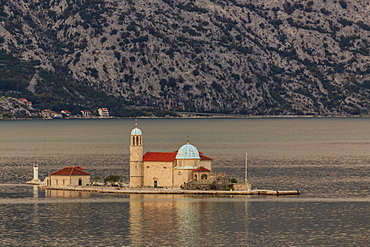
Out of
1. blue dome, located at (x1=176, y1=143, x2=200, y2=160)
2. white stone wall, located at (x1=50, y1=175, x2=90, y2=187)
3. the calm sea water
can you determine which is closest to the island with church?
blue dome, located at (x1=176, y1=143, x2=200, y2=160)

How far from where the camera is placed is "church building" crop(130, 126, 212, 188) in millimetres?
111875

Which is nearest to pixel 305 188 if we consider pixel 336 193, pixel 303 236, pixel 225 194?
pixel 336 193

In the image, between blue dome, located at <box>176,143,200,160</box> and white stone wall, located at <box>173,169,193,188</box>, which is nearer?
blue dome, located at <box>176,143,200,160</box>

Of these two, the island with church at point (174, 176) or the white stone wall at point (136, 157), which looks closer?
the island with church at point (174, 176)

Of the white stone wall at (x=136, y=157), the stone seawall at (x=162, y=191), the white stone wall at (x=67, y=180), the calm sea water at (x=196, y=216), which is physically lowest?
the calm sea water at (x=196, y=216)

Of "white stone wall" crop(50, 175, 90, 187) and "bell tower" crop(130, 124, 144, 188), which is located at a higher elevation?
"bell tower" crop(130, 124, 144, 188)

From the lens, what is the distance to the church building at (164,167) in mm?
111875

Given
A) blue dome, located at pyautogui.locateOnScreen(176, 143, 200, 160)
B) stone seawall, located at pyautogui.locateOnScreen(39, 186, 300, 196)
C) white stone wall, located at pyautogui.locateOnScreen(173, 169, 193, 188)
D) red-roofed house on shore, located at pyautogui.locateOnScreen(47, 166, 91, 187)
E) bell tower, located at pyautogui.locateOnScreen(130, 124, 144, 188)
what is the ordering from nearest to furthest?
stone seawall, located at pyautogui.locateOnScreen(39, 186, 300, 196) → blue dome, located at pyautogui.locateOnScreen(176, 143, 200, 160) → white stone wall, located at pyautogui.locateOnScreen(173, 169, 193, 188) → bell tower, located at pyautogui.locateOnScreen(130, 124, 144, 188) → red-roofed house on shore, located at pyautogui.locateOnScreen(47, 166, 91, 187)

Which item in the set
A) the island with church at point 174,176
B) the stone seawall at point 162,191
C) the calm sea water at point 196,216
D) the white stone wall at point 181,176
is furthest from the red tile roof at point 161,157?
the calm sea water at point 196,216

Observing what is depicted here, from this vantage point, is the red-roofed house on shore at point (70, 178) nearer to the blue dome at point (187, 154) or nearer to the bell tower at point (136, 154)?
the bell tower at point (136, 154)

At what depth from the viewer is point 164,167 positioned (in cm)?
11300

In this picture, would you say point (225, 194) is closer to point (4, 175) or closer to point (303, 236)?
point (303, 236)

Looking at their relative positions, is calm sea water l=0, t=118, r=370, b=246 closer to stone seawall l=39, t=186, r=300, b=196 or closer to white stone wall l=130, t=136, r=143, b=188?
stone seawall l=39, t=186, r=300, b=196

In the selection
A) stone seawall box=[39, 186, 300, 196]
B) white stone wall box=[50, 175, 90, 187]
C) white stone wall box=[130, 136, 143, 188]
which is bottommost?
stone seawall box=[39, 186, 300, 196]
